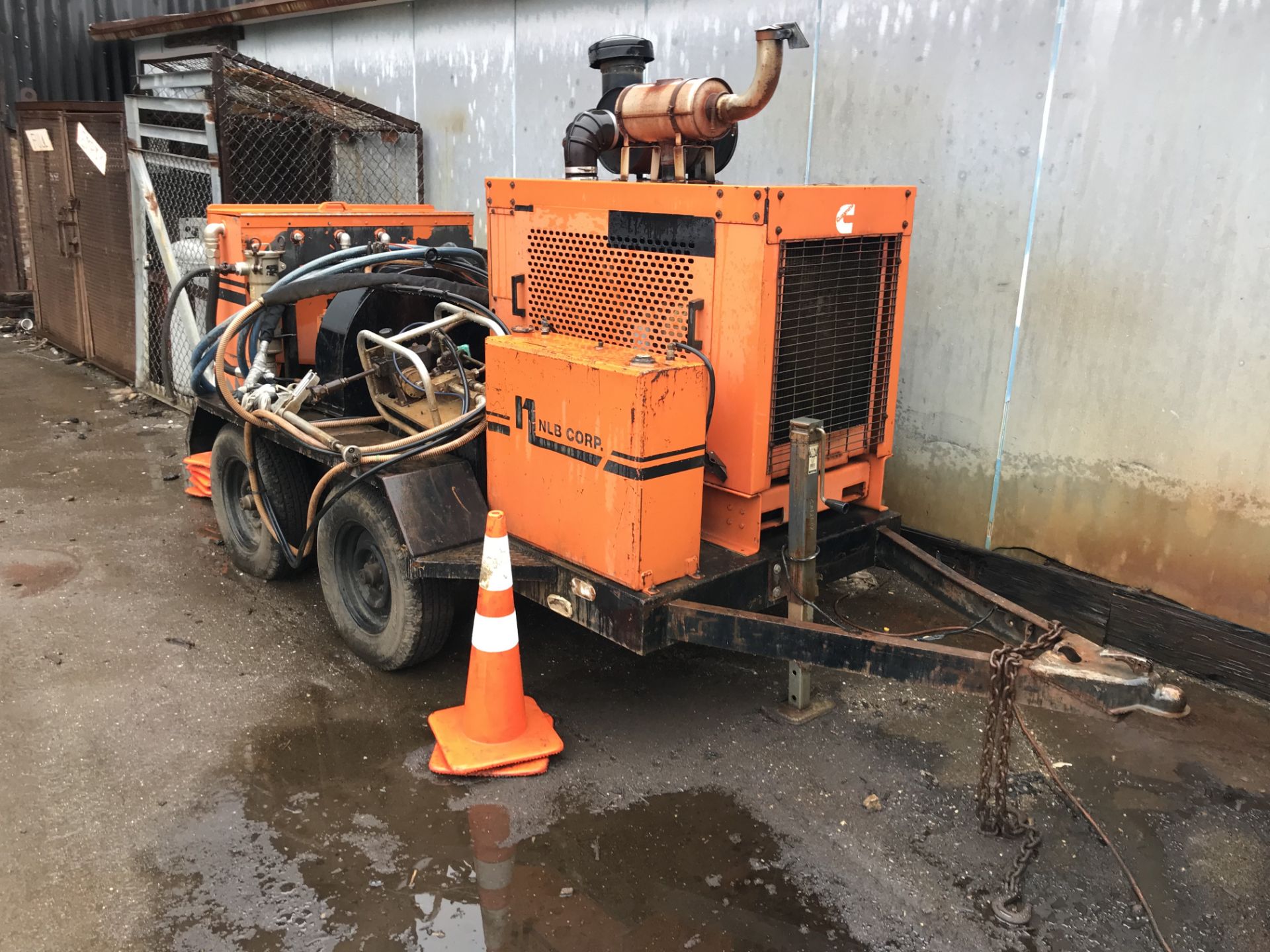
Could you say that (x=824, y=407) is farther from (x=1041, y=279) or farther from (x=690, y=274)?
(x=1041, y=279)

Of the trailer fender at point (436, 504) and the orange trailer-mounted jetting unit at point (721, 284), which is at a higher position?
the orange trailer-mounted jetting unit at point (721, 284)

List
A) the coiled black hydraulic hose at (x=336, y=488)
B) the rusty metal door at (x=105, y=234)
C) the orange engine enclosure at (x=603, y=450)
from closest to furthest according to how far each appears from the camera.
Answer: the orange engine enclosure at (x=603, y=450) → the coiled black hydraulic hose at (x=336, y=488) → the rusty metal door at (x=105, y=234)

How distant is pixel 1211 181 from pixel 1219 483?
1221 millimetres

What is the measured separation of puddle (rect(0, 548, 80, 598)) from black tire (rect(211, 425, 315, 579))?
798 mm

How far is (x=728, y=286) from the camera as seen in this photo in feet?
10.5

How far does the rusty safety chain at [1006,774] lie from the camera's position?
8.38 ft

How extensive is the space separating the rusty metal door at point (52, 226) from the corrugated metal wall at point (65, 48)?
5.25 ft

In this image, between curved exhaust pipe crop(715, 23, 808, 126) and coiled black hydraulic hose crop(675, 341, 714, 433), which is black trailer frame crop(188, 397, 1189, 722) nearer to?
coiled black hydraulic hose crop(675, 341, 714, 433)

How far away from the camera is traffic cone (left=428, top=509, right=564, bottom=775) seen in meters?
3.29

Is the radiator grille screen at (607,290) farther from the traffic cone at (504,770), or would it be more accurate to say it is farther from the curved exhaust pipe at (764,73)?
the traffic cone at (504,770)

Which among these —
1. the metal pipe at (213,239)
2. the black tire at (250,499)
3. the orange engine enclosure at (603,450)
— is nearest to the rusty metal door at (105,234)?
the metal pipe at (213,239)

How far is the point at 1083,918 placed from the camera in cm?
279

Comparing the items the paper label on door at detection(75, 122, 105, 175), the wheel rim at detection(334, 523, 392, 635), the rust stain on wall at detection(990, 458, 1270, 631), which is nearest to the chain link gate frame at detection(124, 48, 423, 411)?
the paper label on door at detection(75, 122, 105, 175)

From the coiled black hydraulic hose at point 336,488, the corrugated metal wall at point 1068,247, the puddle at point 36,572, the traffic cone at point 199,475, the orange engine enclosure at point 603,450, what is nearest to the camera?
the orange engine enclosure at point 603,450
